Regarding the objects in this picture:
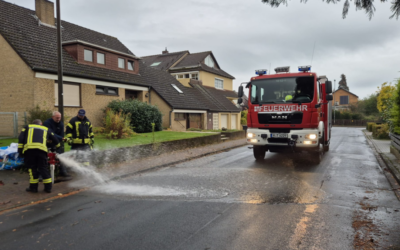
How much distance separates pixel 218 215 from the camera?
4.95 m

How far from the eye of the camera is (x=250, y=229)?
171 inches

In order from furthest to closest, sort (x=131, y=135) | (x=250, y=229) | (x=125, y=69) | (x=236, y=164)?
(x=125, y=69), (x=131, y=135), (x=236, y=164), (x=250, y=229)

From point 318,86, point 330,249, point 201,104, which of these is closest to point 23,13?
point 201,104

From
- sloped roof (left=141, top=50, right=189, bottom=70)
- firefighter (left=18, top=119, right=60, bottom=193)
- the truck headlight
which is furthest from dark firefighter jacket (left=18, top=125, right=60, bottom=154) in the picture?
sloped roof (left=141, top=50, right=189, bottom=70)

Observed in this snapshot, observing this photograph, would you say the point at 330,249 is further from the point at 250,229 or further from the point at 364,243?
the point at 250,229

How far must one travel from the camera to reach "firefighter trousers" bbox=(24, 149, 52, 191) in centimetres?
650

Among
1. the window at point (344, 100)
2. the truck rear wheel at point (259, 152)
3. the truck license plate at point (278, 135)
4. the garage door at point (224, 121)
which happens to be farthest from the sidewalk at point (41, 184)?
the window at point (344, 100)

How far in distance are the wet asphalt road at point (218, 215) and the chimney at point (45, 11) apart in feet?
50.4

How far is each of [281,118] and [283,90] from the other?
1.00 metres

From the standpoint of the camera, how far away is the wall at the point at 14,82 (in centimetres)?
1447

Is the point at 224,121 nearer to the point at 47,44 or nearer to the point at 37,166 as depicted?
the point at 47,44

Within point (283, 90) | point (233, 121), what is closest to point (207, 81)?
point (233, 121)

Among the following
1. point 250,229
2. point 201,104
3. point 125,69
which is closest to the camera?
point 250,229

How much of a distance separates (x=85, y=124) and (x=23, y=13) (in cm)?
1381
